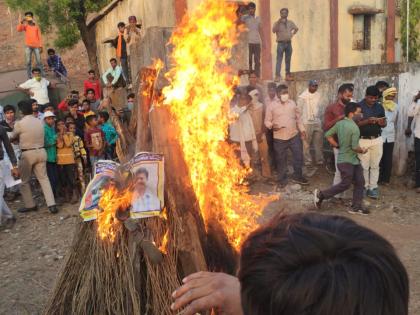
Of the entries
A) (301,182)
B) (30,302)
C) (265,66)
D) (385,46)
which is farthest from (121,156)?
(385,46)

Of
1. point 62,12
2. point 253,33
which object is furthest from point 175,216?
point 62,12

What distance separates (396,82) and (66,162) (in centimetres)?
752

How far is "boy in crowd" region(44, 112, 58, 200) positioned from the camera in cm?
815

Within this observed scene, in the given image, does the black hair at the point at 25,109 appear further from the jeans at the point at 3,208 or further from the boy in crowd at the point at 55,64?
the boy in crowd at the point at 55,64

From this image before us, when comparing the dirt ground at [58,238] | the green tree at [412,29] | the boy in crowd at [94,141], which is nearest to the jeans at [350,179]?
the dirt ground at [58,238]

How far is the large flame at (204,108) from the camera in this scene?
121 inches

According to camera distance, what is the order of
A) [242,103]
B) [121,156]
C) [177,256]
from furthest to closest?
[242,103], [121,156], [177,256]

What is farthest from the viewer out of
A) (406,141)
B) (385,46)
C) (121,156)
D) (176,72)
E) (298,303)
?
(385,46)

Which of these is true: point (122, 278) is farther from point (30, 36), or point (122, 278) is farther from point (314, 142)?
point (30, 36)

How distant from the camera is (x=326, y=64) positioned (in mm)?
15820

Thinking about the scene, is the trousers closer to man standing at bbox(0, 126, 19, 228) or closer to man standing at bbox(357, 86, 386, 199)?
man standing at bbox(0, 126, 19, 228)

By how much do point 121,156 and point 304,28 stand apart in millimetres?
13386

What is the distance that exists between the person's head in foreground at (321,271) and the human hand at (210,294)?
2.84ft

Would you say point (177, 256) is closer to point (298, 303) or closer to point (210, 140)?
point (210, 140)
